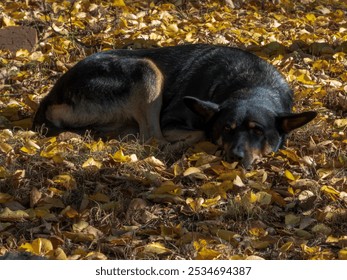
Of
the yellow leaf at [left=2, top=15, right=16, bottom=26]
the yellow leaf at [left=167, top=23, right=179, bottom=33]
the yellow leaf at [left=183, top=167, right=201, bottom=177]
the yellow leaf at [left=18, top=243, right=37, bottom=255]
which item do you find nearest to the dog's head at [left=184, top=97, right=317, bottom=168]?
the yellow leaf at [left=183, top=167, right=201, bottom=177]

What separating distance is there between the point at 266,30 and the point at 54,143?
4.42 metres

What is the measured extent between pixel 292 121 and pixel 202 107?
830mm

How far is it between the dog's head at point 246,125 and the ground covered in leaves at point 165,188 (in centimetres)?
13

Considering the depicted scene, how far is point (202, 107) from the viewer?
23.6 feet

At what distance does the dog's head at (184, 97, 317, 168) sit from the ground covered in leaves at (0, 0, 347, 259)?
0.13 metres

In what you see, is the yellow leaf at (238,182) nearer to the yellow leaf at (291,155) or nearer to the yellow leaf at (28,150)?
the yellow leaf at (291,155)

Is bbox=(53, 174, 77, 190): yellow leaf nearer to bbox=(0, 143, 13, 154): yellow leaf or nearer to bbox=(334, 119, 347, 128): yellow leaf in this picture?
bbox=(0, 143, 13, 154): yellow leaf

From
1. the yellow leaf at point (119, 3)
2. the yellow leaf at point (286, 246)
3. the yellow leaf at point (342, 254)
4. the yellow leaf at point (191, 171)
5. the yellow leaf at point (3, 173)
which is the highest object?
the yellow leaf at point (342, 254)

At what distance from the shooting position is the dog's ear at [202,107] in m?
7.14

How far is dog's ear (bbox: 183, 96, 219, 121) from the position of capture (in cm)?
714

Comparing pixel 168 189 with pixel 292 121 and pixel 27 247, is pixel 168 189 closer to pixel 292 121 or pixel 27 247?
pixel 27 247

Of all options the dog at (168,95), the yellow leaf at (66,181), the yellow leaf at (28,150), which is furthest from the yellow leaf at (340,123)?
the yellow leaf at (28,150)

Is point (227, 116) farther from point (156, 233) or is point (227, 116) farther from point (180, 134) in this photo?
point (156, 233)

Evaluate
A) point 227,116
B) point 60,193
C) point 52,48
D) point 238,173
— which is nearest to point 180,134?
point 227,116
